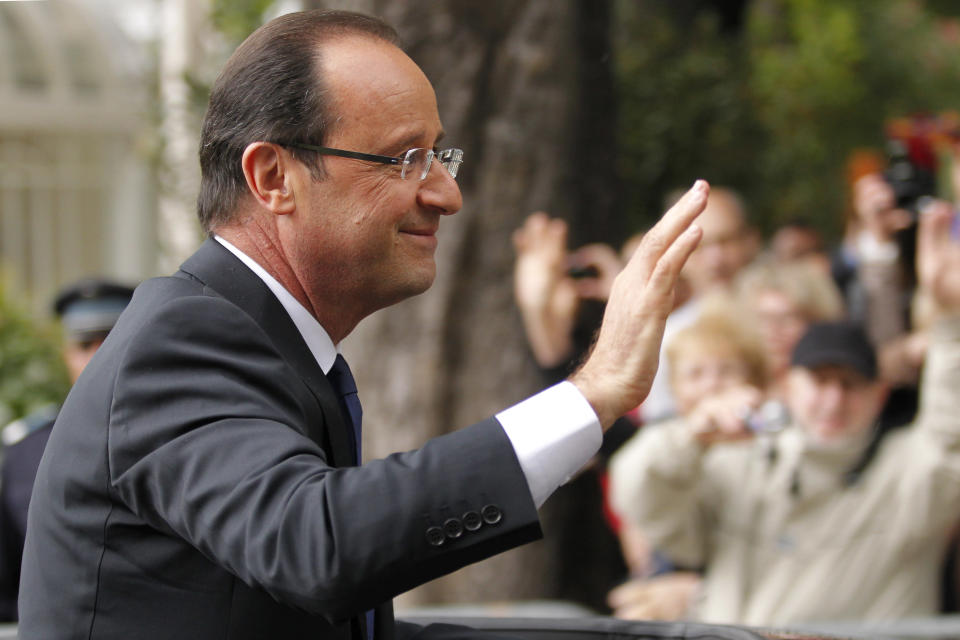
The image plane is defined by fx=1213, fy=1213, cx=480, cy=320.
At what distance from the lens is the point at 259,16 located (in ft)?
23.3

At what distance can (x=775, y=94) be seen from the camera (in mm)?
10008

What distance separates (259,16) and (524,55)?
2916mm

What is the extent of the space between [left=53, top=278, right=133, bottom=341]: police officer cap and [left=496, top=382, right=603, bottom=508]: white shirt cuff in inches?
109

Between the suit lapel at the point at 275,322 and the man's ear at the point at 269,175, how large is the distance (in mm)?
99

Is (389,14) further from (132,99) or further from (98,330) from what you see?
(132,99)

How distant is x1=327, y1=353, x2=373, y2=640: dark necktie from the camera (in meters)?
1.79

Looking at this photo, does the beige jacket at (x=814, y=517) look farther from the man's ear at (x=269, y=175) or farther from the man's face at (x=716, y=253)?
the man's ear at (x=269, y=175)

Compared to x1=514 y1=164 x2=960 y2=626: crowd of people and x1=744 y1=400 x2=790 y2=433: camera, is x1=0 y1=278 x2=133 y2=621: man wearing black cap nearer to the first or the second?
x1=514 y1=164 x2=960 y2=626: crowd of people

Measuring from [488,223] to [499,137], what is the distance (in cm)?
33

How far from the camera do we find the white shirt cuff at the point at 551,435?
1431 millimetres

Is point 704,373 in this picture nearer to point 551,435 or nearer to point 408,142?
point 408,142

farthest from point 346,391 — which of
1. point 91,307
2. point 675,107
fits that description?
point 675,107

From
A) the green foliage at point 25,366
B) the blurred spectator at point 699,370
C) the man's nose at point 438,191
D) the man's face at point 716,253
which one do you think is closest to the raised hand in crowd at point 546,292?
the blurred spectator at point 699,370

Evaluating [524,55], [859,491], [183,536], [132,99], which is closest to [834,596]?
[859,491]
